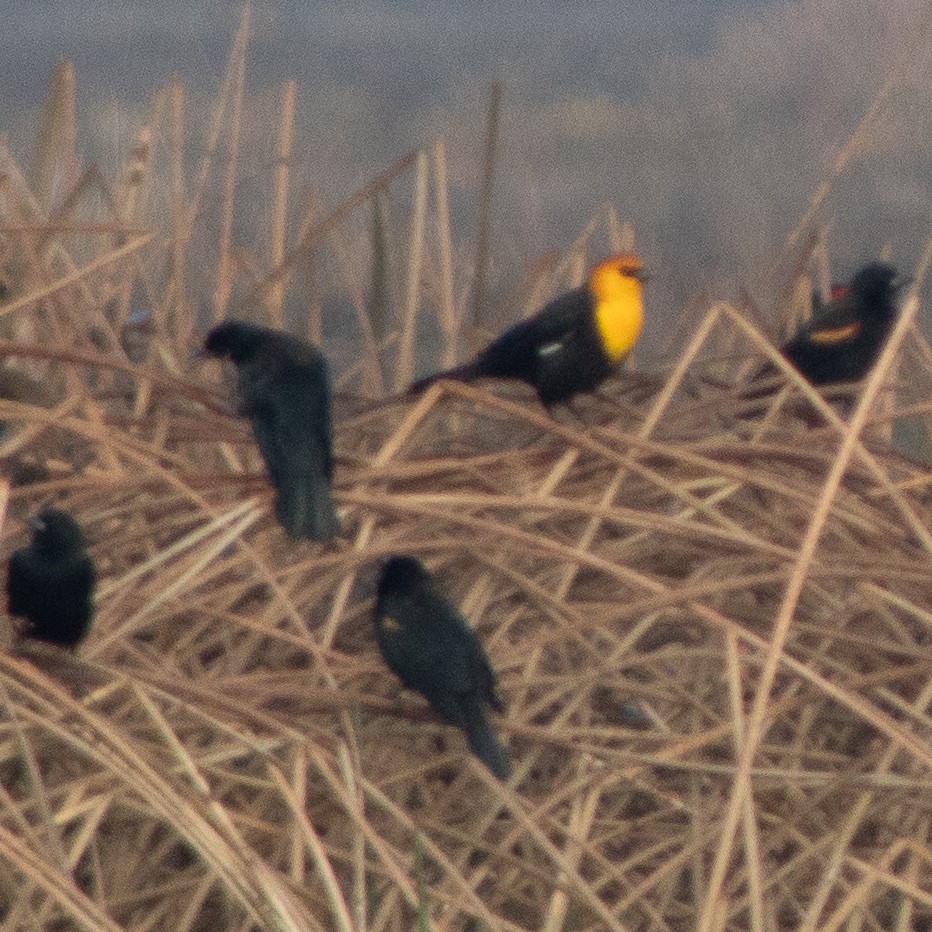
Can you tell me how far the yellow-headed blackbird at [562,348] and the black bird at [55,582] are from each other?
1094mm

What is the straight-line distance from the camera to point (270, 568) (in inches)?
94.0

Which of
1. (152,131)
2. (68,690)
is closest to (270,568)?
(68,690)

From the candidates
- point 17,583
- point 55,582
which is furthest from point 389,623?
point 17,583

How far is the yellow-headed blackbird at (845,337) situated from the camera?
159 inches

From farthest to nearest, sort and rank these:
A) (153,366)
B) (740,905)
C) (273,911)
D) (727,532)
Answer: (153,366), (727,532), (740,905), (273,911)

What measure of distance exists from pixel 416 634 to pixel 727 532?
51cm

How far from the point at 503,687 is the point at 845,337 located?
216cm

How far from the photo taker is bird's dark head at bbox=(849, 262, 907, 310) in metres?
4.17

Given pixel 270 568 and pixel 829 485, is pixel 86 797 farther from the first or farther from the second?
pixel 829 485

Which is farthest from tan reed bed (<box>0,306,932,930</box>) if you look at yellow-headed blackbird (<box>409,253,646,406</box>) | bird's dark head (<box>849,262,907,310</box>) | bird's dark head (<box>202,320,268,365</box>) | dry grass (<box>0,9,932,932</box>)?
bird's dark head (<box>849,262,907,310</box>)

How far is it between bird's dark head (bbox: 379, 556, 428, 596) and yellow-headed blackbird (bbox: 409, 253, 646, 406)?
100 cm

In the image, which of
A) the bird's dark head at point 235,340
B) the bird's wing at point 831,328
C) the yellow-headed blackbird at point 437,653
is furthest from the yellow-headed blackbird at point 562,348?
the yellow-headed blackbird at point 437,653

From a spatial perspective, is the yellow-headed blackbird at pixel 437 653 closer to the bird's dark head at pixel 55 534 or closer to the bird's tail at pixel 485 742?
the bird's tail at pixel 485 742

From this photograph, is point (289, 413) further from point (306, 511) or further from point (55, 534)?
point (55, 534)
